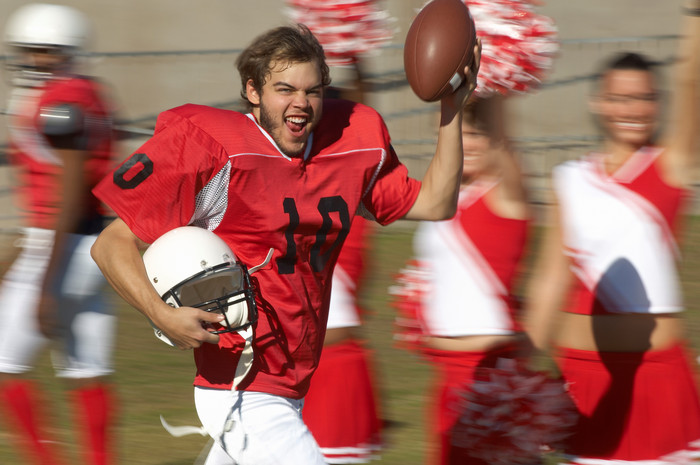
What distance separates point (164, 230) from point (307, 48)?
2.49 ft

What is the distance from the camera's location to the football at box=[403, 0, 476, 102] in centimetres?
388

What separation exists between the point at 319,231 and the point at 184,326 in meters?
0.62

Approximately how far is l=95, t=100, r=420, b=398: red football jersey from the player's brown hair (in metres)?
0.15

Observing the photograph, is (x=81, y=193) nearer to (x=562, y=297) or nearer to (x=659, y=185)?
(x=562, y=297)

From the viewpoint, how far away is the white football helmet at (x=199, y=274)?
3.47m

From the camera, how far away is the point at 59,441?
19.9 feet

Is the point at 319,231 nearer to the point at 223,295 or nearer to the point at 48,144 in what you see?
the point at 223,295

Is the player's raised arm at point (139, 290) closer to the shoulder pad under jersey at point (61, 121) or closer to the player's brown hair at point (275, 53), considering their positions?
the player's brown hair at point (275, 53)

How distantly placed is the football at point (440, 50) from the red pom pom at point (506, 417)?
3.88 feet

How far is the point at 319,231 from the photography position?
3.79 m

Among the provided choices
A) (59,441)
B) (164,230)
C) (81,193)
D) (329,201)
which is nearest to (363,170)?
(329,201)

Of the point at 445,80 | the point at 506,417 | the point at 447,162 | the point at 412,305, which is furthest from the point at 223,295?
the point at 506,417

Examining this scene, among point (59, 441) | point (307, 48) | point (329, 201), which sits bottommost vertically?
point (59, 441)

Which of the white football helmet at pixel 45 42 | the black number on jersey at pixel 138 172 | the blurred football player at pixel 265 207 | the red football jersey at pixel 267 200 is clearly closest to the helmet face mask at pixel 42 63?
the white football helmet at pixel 45 42
